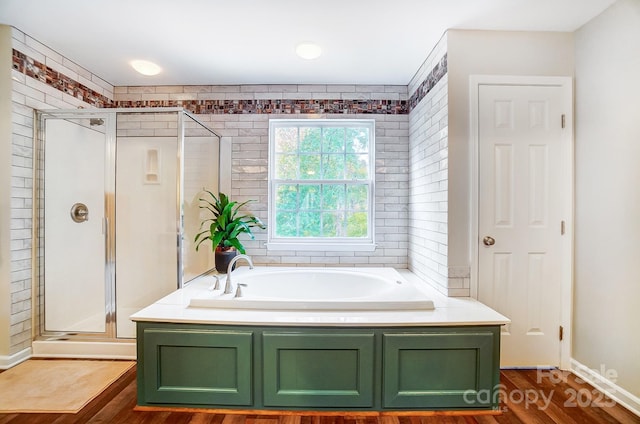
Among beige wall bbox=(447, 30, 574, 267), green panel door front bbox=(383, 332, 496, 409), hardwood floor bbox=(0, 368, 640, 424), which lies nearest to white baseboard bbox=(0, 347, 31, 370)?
hardwood floor bbox=(0, 368, 640, 424)

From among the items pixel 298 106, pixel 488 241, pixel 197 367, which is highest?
pixel 298 106

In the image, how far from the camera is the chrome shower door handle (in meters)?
2.57

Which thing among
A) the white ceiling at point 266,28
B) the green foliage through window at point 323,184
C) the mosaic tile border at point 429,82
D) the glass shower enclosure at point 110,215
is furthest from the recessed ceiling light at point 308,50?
the glass shower enclosure at point 110,215

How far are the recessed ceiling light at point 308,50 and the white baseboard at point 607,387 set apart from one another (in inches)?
116

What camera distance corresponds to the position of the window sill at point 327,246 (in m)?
3.00

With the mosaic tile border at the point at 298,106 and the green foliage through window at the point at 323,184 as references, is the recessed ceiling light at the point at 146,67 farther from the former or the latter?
the green foliage through window at the point at 323,184

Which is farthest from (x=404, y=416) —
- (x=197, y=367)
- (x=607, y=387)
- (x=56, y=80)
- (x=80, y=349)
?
(x=56, y=80)

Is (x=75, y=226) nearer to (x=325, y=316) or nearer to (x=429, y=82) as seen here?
(x=325, y=316)

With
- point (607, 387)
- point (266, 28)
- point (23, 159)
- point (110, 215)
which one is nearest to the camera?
point (607, 387)

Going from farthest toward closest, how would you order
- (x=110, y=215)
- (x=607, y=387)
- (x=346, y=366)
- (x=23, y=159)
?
(x=110, y=215) → (x=23, y=159) → (x=607, y=387) → (x=346, y=366)

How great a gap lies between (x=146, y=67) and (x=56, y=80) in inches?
27.8

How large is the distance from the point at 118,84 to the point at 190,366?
9.43 feet

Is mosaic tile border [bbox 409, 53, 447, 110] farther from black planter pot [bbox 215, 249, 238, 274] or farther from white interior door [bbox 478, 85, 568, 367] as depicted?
black planter pot [bbox 215, 249, 238, 274]

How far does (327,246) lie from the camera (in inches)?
118
